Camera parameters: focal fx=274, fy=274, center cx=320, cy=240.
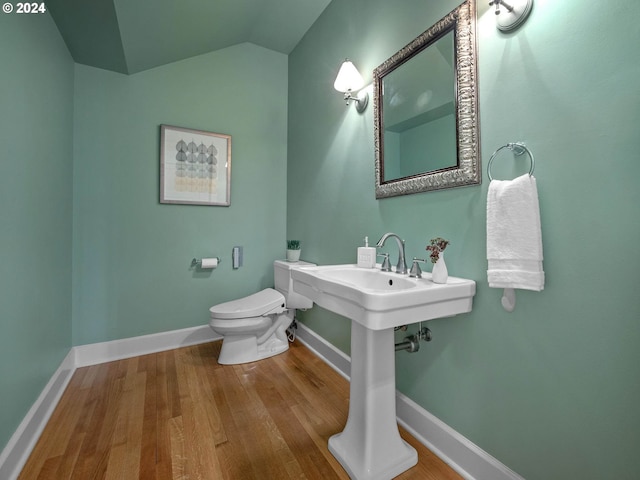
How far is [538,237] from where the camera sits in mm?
893

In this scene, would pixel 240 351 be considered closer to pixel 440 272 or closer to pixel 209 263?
pixel 209 263

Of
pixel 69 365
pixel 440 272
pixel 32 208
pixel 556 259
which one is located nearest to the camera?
pixel 556 259

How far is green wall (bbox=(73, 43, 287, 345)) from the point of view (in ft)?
6.65

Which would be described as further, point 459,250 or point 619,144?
point 459,250

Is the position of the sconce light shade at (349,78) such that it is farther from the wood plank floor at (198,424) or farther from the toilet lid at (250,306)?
the wood plank floor at (198,424)

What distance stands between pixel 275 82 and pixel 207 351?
2584 mm

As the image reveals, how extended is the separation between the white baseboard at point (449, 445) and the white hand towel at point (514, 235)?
27.8 inches

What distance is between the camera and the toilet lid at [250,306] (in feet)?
6.48

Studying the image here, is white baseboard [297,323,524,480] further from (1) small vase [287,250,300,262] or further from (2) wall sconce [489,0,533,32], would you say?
(2) wall sconce [489,0,533,32]

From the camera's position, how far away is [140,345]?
2.19 metres

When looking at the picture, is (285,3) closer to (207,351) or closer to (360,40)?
(360,40)

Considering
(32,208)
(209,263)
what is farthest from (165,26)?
(209,263)

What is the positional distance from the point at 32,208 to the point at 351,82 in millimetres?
1864

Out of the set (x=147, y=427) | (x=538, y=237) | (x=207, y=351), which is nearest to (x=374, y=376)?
(x=538, y=237)
